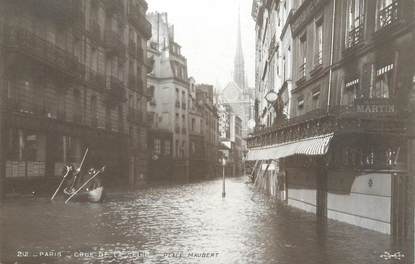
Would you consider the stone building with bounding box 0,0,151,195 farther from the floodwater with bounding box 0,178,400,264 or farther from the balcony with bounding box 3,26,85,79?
the floodwater with bounding box 0,178,400,264

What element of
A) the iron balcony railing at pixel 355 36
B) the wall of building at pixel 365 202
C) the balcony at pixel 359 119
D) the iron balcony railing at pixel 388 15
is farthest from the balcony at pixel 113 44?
the iron balcony railing at pixel 388 15

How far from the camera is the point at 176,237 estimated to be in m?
12.3

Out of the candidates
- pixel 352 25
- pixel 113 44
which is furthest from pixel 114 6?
pixel 352 25

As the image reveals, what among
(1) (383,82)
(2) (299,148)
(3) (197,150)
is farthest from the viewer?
(3) (197,150)

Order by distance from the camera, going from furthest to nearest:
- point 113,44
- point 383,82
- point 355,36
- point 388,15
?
point 113,44 → point 355,36 → point 383,82 → point 388,15

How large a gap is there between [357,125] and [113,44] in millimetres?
22453

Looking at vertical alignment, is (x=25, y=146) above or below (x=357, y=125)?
below

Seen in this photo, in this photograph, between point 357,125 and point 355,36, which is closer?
point 357,125

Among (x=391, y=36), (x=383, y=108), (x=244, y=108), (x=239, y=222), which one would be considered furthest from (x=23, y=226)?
(x=244, y=108)

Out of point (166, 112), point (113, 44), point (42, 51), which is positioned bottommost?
point (166, 112)

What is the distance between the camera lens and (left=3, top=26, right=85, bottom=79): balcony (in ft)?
66.2

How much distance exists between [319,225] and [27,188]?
11858 millimetres

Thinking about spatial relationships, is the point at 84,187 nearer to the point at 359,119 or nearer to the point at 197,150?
the point at 359,119

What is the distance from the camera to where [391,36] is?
13477mm
